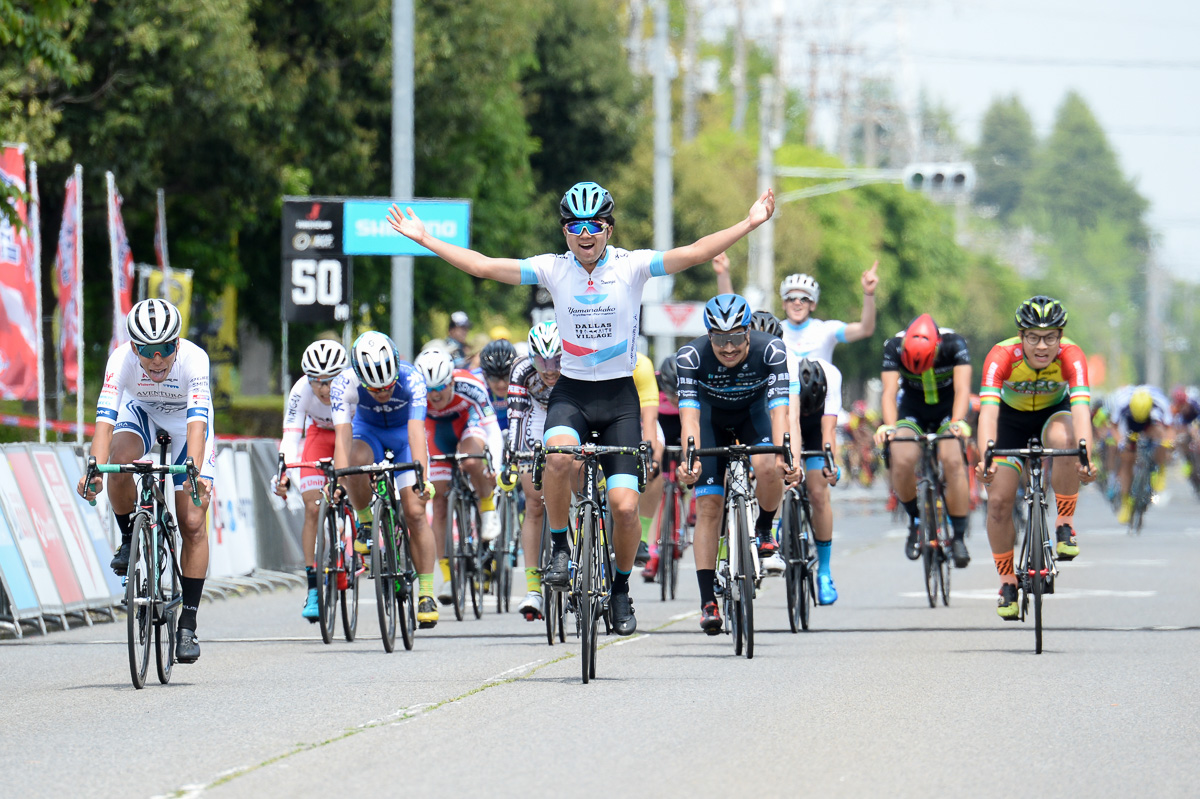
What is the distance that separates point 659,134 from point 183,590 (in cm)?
2272

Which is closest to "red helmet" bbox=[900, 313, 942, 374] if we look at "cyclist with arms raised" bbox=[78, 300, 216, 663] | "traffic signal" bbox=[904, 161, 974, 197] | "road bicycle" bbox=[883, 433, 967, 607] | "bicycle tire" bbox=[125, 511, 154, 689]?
"road bicycle" bbox=[883, 433, 967, 607]

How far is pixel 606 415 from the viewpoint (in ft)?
33.3

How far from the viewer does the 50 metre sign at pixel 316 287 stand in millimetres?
19828

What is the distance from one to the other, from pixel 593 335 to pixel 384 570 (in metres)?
2.35

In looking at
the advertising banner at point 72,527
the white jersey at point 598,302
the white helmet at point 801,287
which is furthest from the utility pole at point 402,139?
the white jersey at point 598,302

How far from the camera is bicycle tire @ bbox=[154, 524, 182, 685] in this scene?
10031 millimetres

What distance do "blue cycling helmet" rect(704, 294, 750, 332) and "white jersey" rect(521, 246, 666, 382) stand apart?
722mm

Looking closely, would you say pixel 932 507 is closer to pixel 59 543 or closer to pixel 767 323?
pixel 767 323

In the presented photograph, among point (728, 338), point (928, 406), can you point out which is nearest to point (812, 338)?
point (928, 406)

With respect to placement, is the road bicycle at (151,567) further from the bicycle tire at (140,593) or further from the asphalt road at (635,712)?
the asphalt road at (635,712)

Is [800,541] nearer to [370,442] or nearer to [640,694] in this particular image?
[370,442]

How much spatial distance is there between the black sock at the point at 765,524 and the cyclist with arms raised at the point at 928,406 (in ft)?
8.99

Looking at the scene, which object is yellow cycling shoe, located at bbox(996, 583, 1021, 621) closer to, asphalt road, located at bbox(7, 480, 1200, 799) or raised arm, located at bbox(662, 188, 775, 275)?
asphalt road, located at bbox(7, 480, 1200, 799)

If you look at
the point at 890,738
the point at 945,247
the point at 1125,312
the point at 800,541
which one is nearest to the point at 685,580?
the point at 800,541
